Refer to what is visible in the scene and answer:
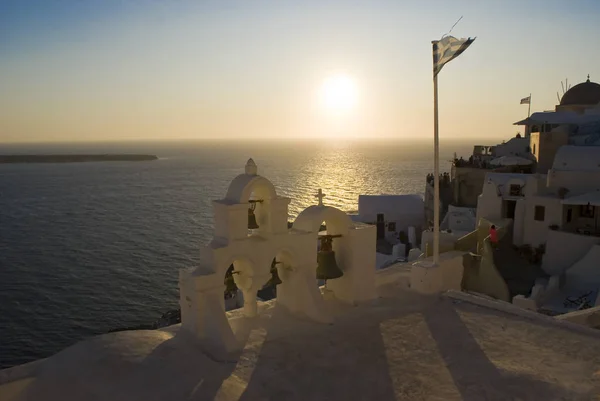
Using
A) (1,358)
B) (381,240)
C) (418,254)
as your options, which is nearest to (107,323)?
(1,358)

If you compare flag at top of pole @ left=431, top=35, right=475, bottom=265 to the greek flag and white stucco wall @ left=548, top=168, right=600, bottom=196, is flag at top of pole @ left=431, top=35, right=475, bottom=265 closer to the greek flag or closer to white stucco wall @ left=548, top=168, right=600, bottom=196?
the greek flag

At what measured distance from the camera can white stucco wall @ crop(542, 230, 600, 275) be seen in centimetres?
2141

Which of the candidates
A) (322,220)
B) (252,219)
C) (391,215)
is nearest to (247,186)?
(252,219)

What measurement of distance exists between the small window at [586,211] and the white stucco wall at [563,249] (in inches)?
115

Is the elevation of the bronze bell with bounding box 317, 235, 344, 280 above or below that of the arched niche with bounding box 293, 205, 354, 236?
below

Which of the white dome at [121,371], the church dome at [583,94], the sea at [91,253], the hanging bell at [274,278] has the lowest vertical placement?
the sea at [91,253]

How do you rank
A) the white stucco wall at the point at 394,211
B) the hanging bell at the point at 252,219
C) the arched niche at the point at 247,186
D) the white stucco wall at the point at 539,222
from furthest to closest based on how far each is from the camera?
the white stucco wall at the point at 394,211 < the white stucco wall at the point at 539,222 < the hanging bell at the point at 252,219 < the arched niche at the point at 247,186

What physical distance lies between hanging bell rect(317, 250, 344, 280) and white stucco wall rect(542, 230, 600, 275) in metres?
15.0

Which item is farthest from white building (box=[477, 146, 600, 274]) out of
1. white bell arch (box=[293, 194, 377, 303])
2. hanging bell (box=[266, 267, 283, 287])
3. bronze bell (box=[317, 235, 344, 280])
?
hanging bell (box=[266, 267, 283, 287])

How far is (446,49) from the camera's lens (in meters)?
11.4

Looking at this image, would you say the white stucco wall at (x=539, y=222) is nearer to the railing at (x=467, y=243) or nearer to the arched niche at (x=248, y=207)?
the railing at (x=467, y=243)

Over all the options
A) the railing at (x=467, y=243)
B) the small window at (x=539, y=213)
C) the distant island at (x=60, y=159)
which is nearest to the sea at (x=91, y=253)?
the railing at (x=467, y=243)

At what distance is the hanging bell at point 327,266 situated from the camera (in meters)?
10.7

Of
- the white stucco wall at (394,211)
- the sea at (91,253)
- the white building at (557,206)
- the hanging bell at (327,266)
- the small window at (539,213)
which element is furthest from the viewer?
the white stucco wall at (394,211)
